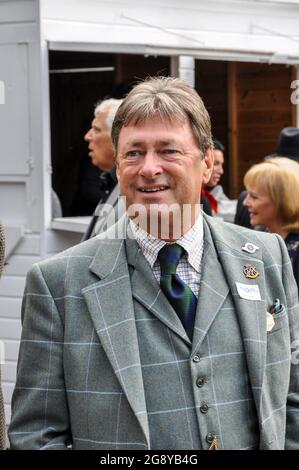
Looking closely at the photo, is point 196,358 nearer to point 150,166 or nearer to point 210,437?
point 210,437

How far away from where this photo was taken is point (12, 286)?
7.34 metres

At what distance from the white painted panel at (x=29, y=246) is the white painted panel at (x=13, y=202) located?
0.47 feet

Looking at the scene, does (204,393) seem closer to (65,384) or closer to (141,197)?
(65,384)

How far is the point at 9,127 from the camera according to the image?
7359 mm

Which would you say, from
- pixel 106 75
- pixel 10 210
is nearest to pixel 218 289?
pixel 10 210

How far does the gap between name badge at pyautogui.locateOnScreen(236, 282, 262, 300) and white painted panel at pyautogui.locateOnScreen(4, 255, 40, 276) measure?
184 inches

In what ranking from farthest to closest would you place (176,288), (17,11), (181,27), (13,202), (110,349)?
1. (181,27)
2. (13,202)
3. (17,11)
4. (176,288)
5. (110,349)

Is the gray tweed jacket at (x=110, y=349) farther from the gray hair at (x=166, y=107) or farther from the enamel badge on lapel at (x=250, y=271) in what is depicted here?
the gray hair at (x=166, y=107)

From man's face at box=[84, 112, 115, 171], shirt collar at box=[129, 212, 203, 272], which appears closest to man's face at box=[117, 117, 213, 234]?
shirt collar at box=[129, 212, 203, 272]

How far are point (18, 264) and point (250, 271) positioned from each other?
4.74 meters

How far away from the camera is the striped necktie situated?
8.61ft

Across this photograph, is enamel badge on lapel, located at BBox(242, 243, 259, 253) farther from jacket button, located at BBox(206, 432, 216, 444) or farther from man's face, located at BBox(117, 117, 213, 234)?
jacket button, located at BBox(206, 432, 216, 444)

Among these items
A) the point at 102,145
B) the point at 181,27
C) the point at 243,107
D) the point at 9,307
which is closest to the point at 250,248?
the point at 102,145

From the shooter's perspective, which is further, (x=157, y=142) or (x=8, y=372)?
(x=8, y=372)
